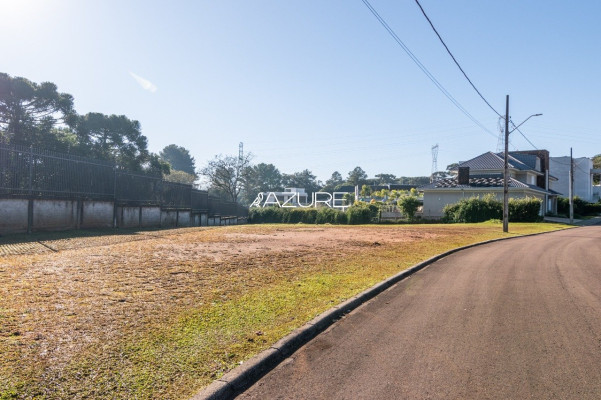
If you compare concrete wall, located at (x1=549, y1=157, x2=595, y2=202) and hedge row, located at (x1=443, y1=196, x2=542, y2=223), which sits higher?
concrete wall, located at (x1=549, y1=157, x2=595, y2=202)

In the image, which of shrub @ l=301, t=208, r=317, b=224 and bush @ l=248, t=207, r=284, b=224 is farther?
bush @ l=248, t=207, r=284, b=224

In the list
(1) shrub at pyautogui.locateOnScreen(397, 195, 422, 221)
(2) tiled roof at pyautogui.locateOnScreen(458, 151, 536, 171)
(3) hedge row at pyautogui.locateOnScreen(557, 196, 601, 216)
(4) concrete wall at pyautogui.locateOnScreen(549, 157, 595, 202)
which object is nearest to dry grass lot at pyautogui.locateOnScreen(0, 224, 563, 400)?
(1) shrub at pyautogui.locateOnScreen(397, 195, 422, 221)

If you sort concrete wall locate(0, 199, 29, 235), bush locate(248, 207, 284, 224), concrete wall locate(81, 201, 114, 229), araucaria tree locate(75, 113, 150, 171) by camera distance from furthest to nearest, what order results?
bush locate(248, 207, 284, 224) < araucaria tree locate(75, 113, 150, 171) < concrete wall locate(81, 201, 114, 229) < concrete wall locate(0, 199, 29, 235)

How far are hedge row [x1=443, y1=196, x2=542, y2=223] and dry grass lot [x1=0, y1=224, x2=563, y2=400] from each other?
99.2 ft

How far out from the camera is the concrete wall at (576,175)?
72.1 m

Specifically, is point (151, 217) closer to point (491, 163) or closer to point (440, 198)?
point (440, 198)

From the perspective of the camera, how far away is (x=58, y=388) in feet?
11.2

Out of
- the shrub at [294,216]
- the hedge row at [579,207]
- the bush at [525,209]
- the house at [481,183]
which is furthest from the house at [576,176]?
the shrub at [294,216]

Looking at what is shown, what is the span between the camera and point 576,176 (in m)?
73.8

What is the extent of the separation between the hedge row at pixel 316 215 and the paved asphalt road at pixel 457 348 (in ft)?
122

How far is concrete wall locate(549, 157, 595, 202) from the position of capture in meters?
72.1

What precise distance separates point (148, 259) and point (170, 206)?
59.8ft

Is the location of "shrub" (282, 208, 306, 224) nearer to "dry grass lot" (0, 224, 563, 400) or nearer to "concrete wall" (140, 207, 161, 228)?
"concrete wall" (140, 207, 161, 228)

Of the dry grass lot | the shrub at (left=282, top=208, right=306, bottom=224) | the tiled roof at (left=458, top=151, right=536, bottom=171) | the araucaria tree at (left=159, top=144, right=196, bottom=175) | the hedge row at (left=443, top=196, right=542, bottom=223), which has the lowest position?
the dry grass lot
